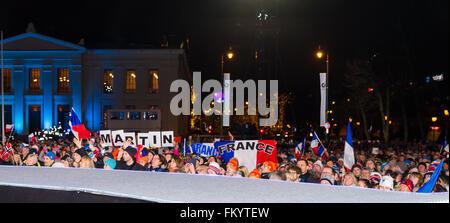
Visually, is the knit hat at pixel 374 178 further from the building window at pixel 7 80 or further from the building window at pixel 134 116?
the building window at pixel 7 80

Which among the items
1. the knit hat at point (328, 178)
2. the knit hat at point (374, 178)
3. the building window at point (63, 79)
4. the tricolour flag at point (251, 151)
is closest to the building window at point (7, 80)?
the building window at point (63, 79)

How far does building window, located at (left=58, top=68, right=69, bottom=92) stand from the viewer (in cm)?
4991

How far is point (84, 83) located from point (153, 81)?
8143 mm

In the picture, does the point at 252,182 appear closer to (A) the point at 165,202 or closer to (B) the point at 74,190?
(A) the point at 165,202

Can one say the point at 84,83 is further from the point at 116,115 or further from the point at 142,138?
the point at 142,138

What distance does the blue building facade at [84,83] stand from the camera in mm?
49094

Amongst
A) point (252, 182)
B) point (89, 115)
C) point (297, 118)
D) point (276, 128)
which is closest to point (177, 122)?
point (89, 115)

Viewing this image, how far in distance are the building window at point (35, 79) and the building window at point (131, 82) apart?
10355mm

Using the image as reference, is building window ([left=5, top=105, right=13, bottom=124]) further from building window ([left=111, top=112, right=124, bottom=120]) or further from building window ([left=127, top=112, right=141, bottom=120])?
building window ([left=127, top=112, right=141, bottom=120])

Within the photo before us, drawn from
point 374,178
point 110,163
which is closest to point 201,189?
point 110,163

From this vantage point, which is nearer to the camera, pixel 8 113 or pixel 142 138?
pixel 142 138

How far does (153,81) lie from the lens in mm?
50375

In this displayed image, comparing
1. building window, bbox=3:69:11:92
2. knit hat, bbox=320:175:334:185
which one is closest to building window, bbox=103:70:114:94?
building window, bbox=3:69:11:92

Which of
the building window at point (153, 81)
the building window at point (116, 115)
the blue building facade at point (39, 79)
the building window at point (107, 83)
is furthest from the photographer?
the building window at point (107, 83)
